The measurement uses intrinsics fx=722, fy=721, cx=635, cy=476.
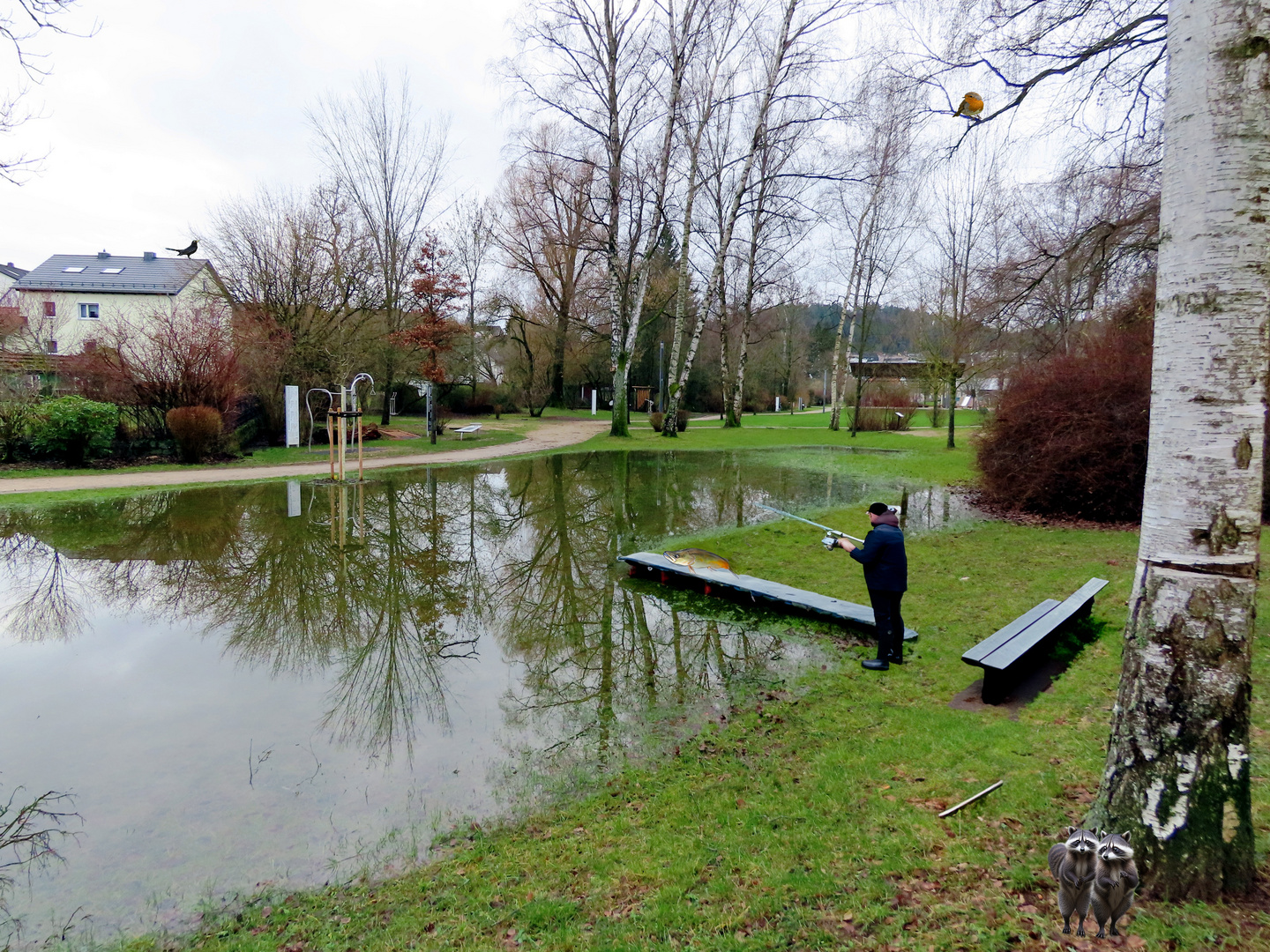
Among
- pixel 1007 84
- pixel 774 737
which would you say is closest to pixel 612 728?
pixel 774 737

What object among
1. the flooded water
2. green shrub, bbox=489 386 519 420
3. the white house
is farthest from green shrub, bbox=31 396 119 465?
the white house

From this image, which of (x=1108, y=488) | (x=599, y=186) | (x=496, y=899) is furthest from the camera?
(x=599, y=186)

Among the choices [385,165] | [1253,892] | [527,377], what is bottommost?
[1253,892]

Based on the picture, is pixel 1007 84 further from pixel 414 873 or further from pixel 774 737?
pixel 414 873

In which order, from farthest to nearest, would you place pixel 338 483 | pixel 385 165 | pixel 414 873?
1. pixel 385 165
2. pixel 338 483
3. pixel 414 873

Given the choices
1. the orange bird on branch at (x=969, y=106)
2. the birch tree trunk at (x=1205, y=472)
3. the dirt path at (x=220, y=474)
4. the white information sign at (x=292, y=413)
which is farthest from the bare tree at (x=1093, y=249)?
the white information sign at (x=292, y=413)

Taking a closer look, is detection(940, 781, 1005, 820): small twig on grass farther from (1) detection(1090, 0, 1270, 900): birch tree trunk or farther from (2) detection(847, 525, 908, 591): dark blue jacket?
(2) detection(847, 525, 908, 591): dark blue jacket

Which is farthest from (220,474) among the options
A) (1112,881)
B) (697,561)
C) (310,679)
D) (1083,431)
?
(1112,881)

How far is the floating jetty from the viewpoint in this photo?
23.5 feet

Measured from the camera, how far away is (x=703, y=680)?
595 cm

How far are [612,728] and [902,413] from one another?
34082 mm

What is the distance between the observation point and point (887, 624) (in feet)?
20.4

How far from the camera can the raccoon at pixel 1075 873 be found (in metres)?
2.49

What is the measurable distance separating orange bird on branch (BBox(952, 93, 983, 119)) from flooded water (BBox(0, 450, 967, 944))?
6929 millimetres
